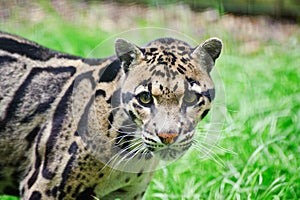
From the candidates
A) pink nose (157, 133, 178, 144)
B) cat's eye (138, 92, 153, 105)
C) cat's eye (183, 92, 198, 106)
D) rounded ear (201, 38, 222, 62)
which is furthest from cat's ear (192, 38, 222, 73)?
pink nose (157, 133, 178, 144)

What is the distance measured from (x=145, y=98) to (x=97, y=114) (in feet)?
1.78

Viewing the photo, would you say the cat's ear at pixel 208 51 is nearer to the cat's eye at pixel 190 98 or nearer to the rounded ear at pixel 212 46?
the rounded ear at pixel 212 46

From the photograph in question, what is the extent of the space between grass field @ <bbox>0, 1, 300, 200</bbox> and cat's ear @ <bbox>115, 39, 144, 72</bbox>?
0.55 m

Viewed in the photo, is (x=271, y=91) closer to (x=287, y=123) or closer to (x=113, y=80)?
(x=287, y=123)

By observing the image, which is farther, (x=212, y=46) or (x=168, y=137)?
(x=212, y=46)

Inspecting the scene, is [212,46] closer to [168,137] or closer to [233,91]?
[168,137]

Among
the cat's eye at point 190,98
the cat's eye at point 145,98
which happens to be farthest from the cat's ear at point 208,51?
the cat's eye at point 145,98

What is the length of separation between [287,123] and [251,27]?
3353mm

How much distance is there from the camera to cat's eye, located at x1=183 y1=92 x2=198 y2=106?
3871 mm

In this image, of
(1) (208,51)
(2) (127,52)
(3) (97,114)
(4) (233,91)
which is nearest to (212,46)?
(1) (208,51)

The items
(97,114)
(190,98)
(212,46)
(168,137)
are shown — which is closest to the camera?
(168,137)

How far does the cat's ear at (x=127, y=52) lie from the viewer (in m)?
3.96

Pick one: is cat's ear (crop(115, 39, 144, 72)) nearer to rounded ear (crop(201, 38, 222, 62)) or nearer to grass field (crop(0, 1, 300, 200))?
rounded ear (crop(201, 38, 222, 62))

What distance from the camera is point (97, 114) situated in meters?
4.34
